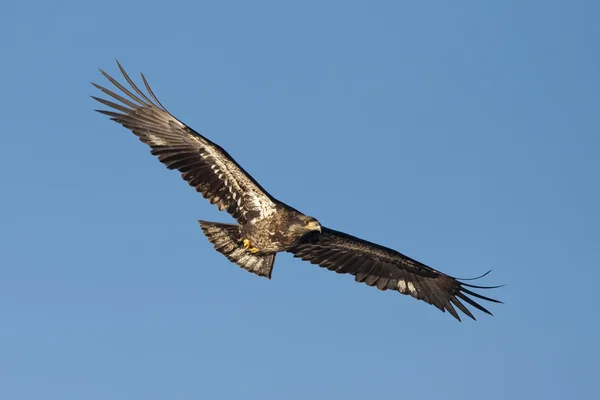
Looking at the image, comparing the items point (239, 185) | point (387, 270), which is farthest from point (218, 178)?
point (387, 270)

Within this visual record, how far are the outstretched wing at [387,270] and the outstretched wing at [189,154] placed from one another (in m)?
1.98

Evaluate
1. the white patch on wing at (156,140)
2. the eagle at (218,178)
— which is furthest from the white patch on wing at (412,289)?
the white patch on wing at (156,140)

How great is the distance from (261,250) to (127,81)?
4.04 m

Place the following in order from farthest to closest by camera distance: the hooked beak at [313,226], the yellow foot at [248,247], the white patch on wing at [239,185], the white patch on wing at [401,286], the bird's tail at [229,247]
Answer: the white patch on wing at [401,286], the bird's tail at [229,247], the yellow foot at [248,247], the white patch on wing at [239,185], the hooked beak at [313,226]

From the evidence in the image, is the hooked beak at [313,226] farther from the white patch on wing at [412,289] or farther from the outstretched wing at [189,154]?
the white patch on wing at [412,289]

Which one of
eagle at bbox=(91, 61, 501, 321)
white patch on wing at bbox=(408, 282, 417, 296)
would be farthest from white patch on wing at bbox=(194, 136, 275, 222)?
white patch on wing at bbox=(408, 282, 417, 296)

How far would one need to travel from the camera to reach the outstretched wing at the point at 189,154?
20391mm

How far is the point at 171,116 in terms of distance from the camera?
2047 cm

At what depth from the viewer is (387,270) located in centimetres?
2297

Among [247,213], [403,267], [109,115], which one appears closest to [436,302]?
A: [403,267]

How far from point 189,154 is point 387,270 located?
5.11 m

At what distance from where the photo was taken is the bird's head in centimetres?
2020

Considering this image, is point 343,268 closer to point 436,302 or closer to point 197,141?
point 436,302

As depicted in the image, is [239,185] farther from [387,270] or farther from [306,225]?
[387,270]
